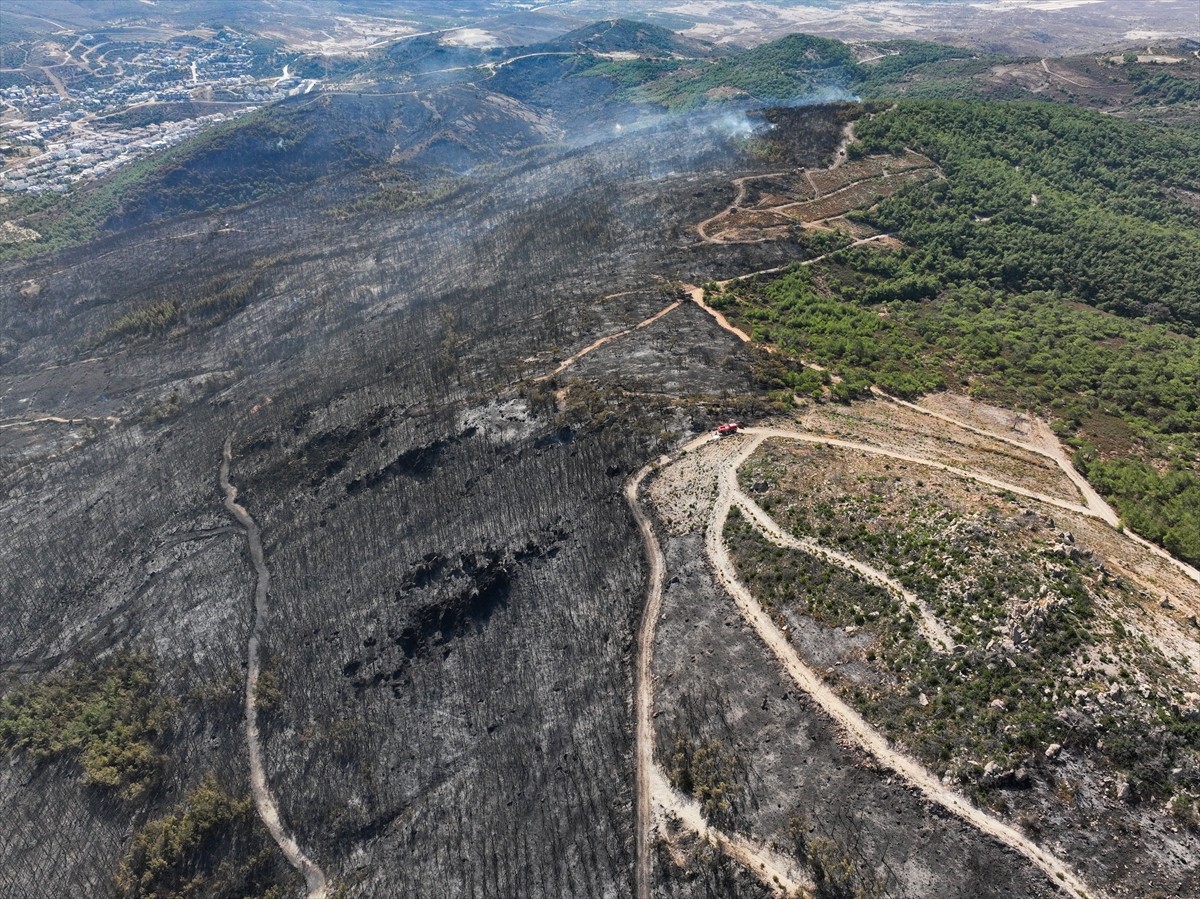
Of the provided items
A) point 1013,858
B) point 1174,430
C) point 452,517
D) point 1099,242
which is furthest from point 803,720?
point 1099,242

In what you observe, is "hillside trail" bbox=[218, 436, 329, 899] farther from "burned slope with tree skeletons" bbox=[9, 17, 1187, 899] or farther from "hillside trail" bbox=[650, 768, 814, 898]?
"hillside trail" bbox=[650, 768, 814, 898]

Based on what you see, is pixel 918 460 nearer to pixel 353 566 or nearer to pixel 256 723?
pixel 353 566

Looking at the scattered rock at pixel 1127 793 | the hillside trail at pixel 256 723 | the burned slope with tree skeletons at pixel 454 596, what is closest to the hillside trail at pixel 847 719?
the burned slope with tree skeletons at pixel 454 596

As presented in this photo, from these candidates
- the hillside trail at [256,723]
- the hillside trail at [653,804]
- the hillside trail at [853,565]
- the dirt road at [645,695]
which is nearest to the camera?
the hillside trail at [653,804]

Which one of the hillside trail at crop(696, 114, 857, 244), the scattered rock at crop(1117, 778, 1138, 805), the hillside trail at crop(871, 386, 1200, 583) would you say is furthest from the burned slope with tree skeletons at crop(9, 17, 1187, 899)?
the hillside trail at crop(871, 386, 1200, 583)

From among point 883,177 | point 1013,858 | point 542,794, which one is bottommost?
point 542,794

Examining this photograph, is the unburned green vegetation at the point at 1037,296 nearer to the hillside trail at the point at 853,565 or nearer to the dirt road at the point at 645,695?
the hillside trail at the point at 853,565

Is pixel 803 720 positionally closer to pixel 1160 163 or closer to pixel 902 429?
pixel 902 429
